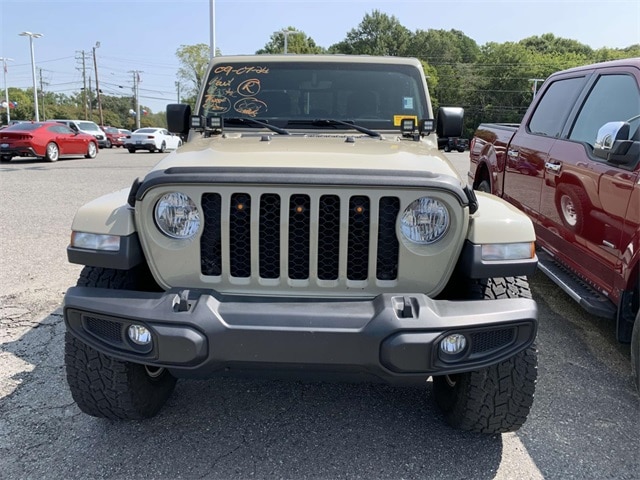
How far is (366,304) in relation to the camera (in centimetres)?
217

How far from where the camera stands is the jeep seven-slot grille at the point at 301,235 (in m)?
2.26

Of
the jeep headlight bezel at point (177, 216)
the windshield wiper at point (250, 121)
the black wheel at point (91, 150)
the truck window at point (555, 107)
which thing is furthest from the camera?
the black wheel at point (91, 150)

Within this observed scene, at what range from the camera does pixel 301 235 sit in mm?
2320

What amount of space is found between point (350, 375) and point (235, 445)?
766mm

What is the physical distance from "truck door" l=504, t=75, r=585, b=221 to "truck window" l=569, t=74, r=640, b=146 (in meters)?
0.25

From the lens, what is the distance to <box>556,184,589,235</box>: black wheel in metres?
3.70

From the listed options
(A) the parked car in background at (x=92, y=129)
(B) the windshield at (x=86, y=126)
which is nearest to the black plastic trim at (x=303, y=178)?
(A) the parked car in background at (x=92, y=129)

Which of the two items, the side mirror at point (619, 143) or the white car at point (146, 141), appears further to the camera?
the white car at point (146, 141)

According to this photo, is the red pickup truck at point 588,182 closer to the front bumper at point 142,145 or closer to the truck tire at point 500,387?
the truck tire at point 500,387

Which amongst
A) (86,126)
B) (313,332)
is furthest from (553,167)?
(86,126)

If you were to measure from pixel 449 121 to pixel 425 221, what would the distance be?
1.60 m

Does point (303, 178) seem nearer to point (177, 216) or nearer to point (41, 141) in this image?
point (177, 216)

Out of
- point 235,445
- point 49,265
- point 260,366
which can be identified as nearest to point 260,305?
point 260,366

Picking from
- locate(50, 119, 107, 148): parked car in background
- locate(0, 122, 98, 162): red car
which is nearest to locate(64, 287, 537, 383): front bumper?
locate(0, 122, 98, 162): red car
